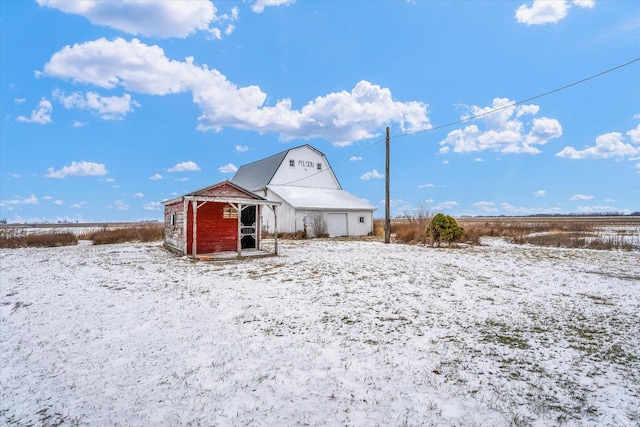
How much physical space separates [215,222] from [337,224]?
46.2 feet

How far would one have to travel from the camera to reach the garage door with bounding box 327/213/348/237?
2838 cm

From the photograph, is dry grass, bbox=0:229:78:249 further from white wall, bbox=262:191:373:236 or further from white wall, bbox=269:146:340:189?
white wall, bbox=269:146:340:189

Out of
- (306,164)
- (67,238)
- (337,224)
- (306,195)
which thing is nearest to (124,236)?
(67,238)

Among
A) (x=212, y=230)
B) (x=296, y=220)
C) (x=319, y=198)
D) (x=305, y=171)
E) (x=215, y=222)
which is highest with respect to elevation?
(x=305, y=171)

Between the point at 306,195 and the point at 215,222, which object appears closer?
the point at 215,222

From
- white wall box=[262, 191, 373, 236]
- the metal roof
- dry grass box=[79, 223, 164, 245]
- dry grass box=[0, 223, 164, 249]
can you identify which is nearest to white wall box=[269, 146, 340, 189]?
the metal roof

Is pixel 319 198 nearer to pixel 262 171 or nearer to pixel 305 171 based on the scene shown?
pixel 305 171

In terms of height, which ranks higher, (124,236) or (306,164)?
(306,164)

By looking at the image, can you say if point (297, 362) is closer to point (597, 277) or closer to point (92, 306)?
point (92, 306)

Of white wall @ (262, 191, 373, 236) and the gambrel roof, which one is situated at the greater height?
the gambrel roof

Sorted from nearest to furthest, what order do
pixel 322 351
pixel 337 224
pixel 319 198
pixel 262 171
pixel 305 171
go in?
pixel 322 351
pixel 337 224
pixel 319 198
pixel 305 171
pixel 262 171

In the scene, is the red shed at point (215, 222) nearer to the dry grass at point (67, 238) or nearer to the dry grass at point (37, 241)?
the dry grass at point (67, 238)

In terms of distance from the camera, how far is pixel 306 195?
98.2 ft

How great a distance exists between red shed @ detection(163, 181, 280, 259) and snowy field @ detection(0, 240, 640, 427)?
5.18 metres
